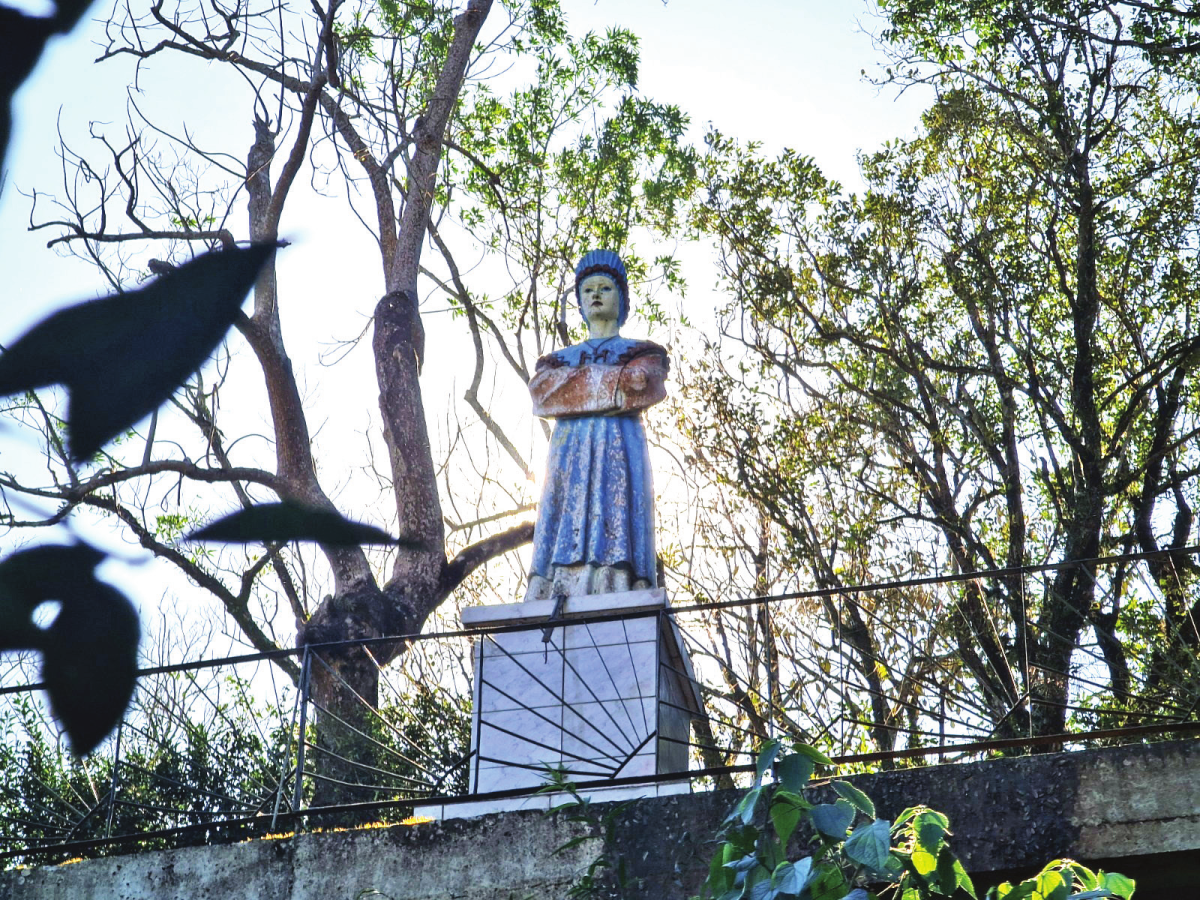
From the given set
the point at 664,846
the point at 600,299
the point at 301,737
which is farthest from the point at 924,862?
the point at 600,299

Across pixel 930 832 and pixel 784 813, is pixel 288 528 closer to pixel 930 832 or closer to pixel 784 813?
pixel 784 813

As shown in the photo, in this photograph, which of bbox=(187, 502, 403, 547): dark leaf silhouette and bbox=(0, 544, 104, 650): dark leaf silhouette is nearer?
bbox=(0, 544, 104, 650): dark leaf silhouette

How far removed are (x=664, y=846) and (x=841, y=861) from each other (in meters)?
1.43

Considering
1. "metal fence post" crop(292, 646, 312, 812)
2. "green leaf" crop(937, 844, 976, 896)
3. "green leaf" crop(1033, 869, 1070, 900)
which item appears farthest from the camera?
"metal fence post" crop(292, 646, 312, 812)

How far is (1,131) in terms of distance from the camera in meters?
6.39

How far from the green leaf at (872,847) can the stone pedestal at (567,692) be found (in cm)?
265

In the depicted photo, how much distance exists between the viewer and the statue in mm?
6109

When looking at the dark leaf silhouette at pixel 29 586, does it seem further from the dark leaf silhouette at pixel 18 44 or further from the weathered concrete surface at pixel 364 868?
the weathered concrete surface at pixel 364 868

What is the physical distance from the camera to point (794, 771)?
309cm

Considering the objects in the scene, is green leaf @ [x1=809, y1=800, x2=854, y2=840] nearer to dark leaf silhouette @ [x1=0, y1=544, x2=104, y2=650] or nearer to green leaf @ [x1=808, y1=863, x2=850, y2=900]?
green leaf @ [x1=808, y1=863, x2=850, y2=900]

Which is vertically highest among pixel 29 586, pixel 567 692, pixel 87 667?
pixel 29 586

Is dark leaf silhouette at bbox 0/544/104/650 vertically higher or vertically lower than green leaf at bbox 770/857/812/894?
higher

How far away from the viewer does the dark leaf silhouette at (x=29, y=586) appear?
734 centimetres

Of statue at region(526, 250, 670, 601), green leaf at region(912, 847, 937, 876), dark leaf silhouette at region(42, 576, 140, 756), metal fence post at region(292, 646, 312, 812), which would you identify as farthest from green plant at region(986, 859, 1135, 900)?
dark leaf silhouette at region(42, 576, 140, 756)
